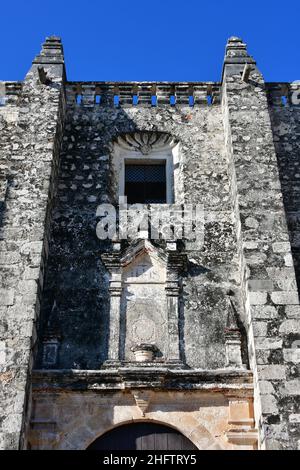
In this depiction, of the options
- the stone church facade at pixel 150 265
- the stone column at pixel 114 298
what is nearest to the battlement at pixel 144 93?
the stone church facade at pixel 150 265

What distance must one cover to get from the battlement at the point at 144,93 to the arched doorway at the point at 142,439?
6309mm

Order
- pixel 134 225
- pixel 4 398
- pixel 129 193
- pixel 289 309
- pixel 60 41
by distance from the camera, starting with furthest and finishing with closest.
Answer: pixel 60 41, pixel 129 193, pixel 134 225, pixel 289 309, pixel 4 398

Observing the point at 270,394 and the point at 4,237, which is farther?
the point at 4,237

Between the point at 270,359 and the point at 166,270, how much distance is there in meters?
2.35

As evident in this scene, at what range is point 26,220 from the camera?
402 inches

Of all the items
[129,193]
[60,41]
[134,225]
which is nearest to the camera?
[134,225]

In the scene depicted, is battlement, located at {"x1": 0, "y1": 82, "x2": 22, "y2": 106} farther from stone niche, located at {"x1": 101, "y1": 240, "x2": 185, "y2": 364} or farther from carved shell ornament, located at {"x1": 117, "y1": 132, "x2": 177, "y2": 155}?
stone niche, located at {"x1": 101, "y1": 240, "x2": 185, "y2": 364}

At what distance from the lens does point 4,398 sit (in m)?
8.44

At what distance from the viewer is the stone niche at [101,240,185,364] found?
9562mm

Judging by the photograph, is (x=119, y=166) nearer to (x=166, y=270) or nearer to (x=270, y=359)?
(x=166, y=270)

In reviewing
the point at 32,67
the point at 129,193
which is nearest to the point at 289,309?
the point at 129,193

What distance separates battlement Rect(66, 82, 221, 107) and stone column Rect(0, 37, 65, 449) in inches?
22.1

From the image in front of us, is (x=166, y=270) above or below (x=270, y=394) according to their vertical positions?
above

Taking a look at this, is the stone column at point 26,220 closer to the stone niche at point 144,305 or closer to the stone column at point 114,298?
the stone column at point 114,298
